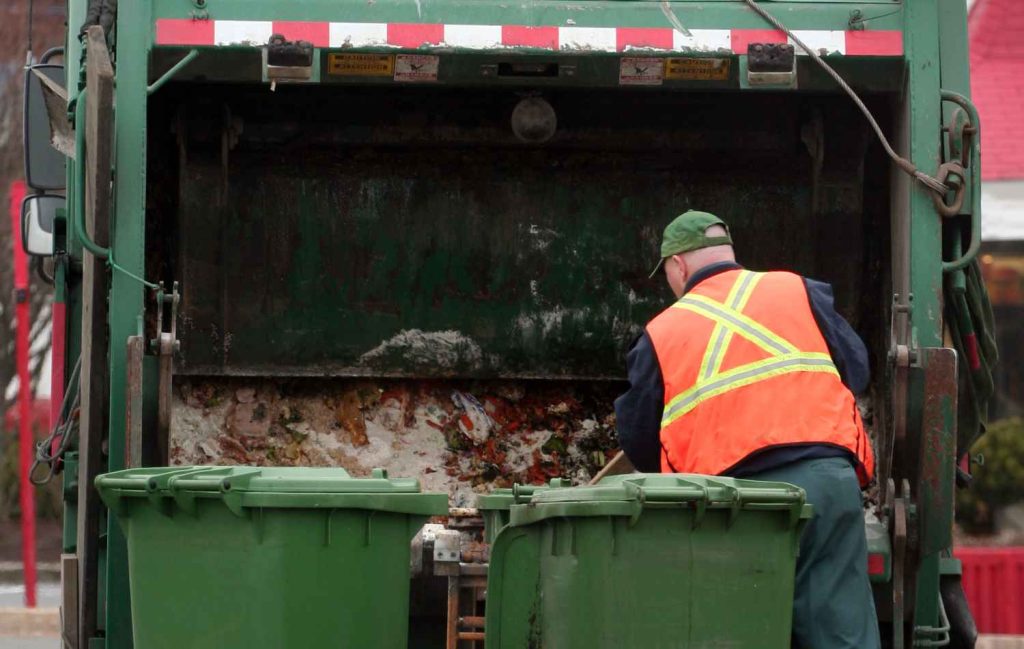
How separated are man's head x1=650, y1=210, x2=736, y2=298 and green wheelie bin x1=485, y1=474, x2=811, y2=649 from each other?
718 mm

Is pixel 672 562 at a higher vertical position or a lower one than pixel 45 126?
lower

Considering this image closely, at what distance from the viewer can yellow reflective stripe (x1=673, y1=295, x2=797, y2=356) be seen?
328 cm

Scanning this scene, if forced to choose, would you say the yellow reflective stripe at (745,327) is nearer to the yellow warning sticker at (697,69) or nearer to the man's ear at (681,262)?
the man's ear at (681,262)

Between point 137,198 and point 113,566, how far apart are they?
81 cm

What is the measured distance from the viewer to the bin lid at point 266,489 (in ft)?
9.44

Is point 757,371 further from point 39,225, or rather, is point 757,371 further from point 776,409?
point 39,225

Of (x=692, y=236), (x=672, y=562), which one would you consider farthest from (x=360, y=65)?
(x=672, y=562)

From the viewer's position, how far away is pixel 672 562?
2.87 m

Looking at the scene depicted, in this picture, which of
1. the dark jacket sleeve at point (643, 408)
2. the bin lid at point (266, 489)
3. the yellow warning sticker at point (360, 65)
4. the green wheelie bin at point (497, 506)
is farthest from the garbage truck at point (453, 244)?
the bin lid at point (266, 489)

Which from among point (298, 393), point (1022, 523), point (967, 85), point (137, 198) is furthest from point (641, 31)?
point (1022, 523)

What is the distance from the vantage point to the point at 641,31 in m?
3.71

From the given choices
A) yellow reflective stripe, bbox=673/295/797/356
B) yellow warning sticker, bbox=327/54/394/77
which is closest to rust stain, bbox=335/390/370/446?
yellow warning sticker, bbox=327/54/394/77

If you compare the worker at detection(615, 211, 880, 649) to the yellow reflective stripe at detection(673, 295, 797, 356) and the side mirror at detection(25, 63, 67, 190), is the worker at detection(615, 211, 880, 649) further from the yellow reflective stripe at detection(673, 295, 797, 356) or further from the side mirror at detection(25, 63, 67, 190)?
the side mirror at detection(25, 63, 67, 190)

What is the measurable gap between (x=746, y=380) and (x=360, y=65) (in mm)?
1222
